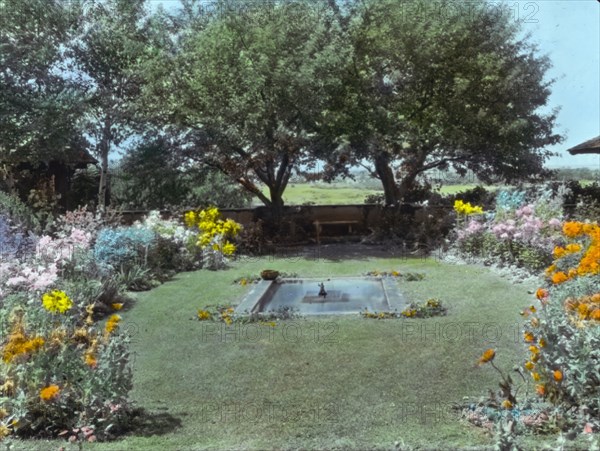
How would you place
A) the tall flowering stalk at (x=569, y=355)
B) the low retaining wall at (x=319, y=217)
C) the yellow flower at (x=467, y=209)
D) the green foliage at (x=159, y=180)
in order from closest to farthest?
the tall flowering stalk at (x=569, y=355) < the yellow flower at (x=467, y=209) < the green foliage at (x=159, y=180) < the low retaining wall at (x=319, y=217)

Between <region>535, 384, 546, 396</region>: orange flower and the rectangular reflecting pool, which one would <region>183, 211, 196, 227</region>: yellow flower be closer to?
the rectangular reflecting pool

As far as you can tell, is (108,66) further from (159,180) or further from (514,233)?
(514,233)

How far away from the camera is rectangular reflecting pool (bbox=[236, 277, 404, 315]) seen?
6914 mm

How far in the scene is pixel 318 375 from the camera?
4434 mm

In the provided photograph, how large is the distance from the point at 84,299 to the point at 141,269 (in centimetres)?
246

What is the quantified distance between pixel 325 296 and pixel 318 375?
3197mm

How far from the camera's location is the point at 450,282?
8.17 m

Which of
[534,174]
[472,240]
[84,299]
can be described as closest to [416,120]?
[534,174]

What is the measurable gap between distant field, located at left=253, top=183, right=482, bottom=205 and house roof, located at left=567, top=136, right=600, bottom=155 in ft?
8.39

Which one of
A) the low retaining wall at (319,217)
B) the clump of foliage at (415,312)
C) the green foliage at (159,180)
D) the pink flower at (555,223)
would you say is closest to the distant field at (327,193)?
the low retaining wall at (319,217)

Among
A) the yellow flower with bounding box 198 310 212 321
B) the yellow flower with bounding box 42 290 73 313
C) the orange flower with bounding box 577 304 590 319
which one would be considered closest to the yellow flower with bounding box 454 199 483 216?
the yellow flower with bounding box 198 310 212 321

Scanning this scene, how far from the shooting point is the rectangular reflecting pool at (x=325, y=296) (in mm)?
6914

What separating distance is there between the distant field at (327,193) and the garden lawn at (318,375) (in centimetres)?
826

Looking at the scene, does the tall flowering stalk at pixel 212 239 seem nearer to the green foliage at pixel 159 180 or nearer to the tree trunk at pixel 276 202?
the green foliage at pixel 159 180
